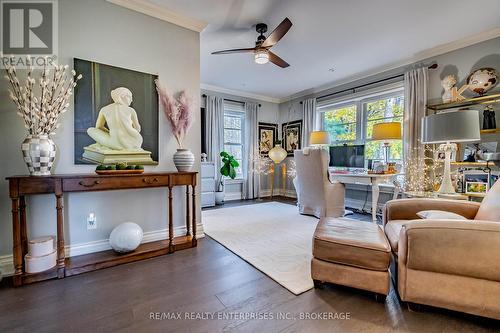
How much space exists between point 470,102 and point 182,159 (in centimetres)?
381

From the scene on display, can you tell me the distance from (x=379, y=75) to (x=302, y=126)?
193 centimetres

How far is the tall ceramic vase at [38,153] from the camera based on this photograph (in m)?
1.79

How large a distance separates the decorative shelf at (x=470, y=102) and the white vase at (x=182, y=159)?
352cm

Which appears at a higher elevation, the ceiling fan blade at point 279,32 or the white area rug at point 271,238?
the ceiling fan blade at point 279,32

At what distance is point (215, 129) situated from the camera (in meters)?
5.26

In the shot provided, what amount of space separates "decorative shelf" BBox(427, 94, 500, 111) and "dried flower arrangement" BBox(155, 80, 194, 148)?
11.3 ft

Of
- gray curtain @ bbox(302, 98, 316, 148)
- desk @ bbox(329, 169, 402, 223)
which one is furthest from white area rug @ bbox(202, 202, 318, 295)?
gray curtain @ bbox(302, 98, 316, 148)

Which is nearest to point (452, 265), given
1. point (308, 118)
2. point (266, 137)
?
point (308, 118)

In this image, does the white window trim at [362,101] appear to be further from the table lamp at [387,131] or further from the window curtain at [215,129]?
the window curtain at [215,129]

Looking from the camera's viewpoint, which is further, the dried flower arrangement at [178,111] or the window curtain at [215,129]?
the window curtain at [215,129]

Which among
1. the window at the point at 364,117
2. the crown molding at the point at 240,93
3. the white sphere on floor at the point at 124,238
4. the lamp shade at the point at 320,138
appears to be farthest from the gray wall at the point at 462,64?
the white sphere on floor at the point at 124,238

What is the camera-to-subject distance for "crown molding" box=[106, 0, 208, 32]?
2.42 meters

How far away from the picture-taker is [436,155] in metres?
3.37

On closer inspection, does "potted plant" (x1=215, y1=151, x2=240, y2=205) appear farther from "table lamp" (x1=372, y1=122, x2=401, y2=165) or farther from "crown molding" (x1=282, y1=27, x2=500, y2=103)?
"table lamp" (x1=372, y1=122, x2=401, y2=165)
